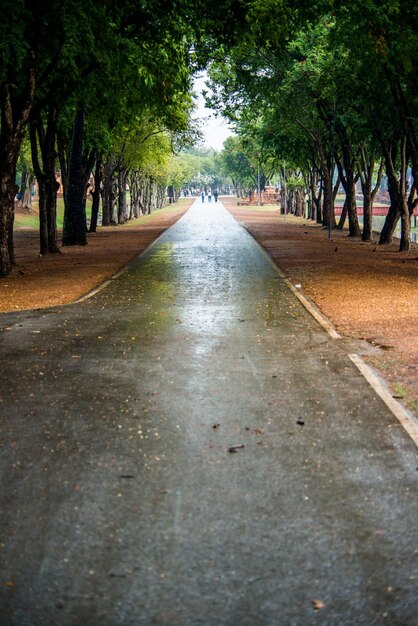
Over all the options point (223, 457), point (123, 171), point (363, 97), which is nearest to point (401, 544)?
point (223, 457)

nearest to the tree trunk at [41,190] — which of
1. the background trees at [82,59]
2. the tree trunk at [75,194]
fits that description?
the background trees at [82,59]

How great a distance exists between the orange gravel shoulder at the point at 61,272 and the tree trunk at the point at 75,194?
2.61 feet

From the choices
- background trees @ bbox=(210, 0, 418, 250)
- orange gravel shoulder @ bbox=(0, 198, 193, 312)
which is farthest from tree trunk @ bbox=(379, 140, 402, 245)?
orange gravel shoulder @ bbox=(0, 198, 193, 312)

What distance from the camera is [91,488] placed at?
221 inches

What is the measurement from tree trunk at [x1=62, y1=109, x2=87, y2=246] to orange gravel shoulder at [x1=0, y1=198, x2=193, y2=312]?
80 cm

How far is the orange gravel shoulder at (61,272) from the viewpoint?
1647cm

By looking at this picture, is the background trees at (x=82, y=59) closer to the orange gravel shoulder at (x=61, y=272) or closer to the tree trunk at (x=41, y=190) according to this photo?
the tree trunk at (x=41, y=190)

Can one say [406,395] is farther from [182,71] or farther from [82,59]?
[182,71]

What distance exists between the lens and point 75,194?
3297 centimetres

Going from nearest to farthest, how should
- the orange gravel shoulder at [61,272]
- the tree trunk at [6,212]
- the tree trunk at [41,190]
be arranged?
the orange gravel shoulder at [61,272] < the tree trunk at [6,212] < the tree trunk at [41,190]

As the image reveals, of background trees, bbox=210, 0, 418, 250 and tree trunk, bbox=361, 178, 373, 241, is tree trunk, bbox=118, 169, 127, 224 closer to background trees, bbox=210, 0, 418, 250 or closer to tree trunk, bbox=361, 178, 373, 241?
background trees, bbox=210, 0, 418, 250

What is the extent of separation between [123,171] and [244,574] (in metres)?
55.4

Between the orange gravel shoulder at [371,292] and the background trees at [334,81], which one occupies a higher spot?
the background trees at [334,81]

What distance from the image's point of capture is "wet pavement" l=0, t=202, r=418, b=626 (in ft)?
13.5
